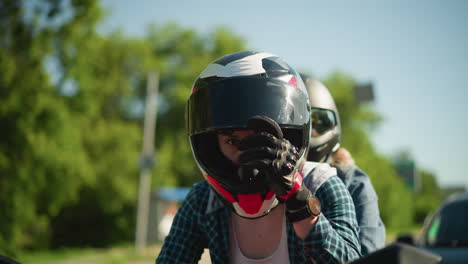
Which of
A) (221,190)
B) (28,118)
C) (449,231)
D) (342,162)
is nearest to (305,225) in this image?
(221,190)

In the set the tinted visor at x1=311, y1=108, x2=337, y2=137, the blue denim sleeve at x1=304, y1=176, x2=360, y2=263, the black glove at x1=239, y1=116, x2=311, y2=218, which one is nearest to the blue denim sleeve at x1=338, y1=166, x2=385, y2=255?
the tinted visor at x1=311, y1=108, x2=337, y2=137

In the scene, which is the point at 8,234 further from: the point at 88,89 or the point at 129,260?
the point at 88,89

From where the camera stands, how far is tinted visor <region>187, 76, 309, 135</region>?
1.72 m

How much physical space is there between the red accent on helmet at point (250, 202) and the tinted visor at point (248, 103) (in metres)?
0.26

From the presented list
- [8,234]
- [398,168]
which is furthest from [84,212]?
[398,168]

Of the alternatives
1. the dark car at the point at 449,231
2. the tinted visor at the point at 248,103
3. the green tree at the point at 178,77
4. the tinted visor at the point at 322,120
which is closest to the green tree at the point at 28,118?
the dark car at the point at 449,231

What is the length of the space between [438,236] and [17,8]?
42.6 feet

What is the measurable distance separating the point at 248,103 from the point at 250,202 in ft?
1.24

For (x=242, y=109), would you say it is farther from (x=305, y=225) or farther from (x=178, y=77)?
(x=178, y=77)

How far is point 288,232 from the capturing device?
1739mm

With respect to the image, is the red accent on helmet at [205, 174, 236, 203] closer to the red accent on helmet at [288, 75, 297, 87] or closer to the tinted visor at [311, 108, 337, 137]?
the red accent on helmet at [288, 75, 297, 87]

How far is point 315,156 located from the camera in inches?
112

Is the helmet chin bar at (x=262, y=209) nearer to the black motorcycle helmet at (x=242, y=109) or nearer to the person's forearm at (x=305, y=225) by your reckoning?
the black motorcycle helmet at (x=242, y=109)

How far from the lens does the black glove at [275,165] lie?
1358 mm
